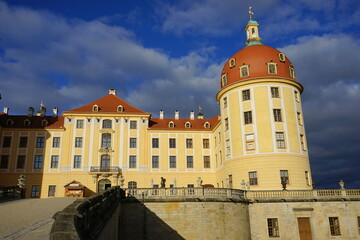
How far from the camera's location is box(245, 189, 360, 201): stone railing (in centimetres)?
2823

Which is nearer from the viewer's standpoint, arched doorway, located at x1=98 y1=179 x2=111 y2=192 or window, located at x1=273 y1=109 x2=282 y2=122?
window, located at x1=273 y1=109 x2=282 y2=122

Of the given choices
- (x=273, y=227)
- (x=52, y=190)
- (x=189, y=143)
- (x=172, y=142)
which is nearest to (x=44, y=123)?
(x=52, y=190)

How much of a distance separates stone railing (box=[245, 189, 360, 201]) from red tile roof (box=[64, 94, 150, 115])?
20903mm

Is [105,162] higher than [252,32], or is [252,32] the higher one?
[252,32]

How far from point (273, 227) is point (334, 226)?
18.7 ft

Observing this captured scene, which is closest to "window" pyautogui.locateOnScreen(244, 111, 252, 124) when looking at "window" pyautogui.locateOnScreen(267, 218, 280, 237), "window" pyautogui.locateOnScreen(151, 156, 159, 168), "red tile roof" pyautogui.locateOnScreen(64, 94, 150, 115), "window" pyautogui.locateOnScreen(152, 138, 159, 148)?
"window" pyautogui.locateOnScreen(267, 218, 280, 237)

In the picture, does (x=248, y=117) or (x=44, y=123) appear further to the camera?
(x=44, y=123)

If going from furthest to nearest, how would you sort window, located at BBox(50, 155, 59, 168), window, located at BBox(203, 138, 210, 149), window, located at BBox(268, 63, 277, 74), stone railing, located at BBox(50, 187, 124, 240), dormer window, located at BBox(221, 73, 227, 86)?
window, located at BBox(203, 138, 210, 149)
window, located at BBox(50, 155, 59, 168)
dormer window, located at BBox(221, 73, 227, 86)
window, located at BBox(268, 63, 277, 74)
stone railing, located at BBox(50, 187, 124, 240)

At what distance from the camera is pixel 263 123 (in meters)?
32.2

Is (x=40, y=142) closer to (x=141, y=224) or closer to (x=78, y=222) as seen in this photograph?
(x=141, y=224)

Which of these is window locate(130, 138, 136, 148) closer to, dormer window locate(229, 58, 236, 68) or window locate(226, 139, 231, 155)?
window locate(226, 139, 231, 155)

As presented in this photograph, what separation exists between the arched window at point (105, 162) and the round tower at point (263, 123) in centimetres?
1536

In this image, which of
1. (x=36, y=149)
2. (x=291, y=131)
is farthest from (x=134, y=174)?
(x=291, y=131)

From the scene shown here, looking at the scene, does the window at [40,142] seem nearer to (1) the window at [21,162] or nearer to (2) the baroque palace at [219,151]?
(2) the baroque palace at [219,151]
